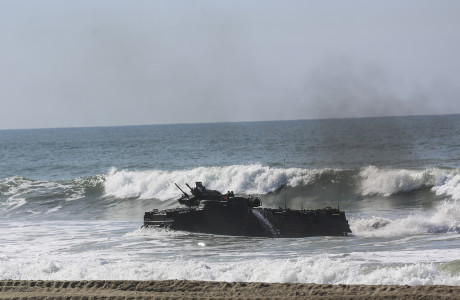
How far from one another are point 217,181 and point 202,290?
3210cm

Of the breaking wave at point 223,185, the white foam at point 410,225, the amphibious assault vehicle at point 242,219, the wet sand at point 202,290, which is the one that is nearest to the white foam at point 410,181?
the breaking wave at point 223,185

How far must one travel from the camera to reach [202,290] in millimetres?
18297

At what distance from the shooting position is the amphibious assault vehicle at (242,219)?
29375 millimetres

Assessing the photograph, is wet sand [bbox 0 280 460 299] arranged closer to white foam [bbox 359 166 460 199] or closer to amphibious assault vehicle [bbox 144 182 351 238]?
amphibious assault vehicle [bbox 144 182 351 238]

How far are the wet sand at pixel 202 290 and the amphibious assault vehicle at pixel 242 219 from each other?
35.4 feet

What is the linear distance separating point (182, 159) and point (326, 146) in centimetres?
1446

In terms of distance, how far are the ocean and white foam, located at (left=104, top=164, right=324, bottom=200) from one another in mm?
81

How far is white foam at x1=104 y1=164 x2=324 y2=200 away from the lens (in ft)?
158

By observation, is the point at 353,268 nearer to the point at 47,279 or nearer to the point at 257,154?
the point at 47,279

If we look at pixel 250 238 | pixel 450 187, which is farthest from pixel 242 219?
pixel 450 187

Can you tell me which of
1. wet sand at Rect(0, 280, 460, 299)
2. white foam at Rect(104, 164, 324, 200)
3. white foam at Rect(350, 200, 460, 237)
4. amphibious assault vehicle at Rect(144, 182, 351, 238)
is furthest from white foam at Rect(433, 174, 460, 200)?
wet sand at Rect(0, 280, 460, 299)

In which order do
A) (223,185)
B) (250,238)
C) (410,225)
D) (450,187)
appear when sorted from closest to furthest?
(250,238), (410,225), (450,187), (223,185)

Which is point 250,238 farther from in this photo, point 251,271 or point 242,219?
point 251,271

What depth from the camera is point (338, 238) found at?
28.2 m
